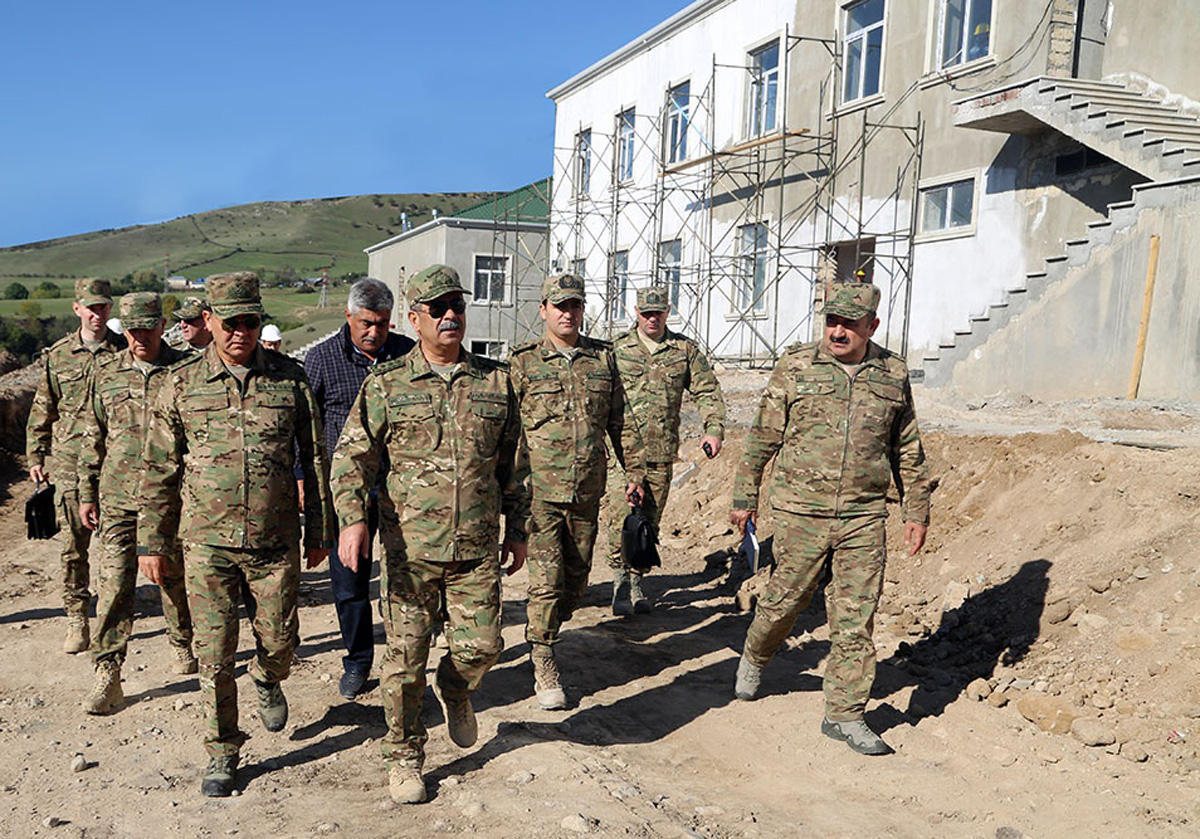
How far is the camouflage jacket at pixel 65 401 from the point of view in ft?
21.0

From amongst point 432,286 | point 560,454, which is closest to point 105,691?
point 560,454

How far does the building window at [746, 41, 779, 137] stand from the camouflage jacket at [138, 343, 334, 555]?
1753 centimetres

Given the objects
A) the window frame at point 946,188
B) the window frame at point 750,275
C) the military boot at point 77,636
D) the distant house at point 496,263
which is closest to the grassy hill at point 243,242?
the distant house at point 496,263

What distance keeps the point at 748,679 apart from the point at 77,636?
416 centimetres

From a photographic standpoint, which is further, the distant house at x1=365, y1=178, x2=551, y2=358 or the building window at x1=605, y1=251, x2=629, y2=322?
the distant house at x1=365, y1=178, x2=551, y2=358

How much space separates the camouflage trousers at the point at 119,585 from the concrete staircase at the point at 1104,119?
11.0 metres

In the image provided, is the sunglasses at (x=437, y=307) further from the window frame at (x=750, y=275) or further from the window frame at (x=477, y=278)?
the window frame at (x=477, y=278)

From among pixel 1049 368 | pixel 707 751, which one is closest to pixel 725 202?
pixel 1049 368

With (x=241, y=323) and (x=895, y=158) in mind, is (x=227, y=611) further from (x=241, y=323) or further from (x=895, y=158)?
(x=895, y=158)

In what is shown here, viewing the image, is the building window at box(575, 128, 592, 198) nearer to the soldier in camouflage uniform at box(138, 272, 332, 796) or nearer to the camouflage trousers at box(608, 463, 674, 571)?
the camouflage trousers at box(608, 463, 674, 571)

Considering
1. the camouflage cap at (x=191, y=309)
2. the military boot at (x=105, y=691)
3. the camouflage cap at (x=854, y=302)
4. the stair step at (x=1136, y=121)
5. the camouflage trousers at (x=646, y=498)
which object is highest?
the stair step at (x=1136, y=121)

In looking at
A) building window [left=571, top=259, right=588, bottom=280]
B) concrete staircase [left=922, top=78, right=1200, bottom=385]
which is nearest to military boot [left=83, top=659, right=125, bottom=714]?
concrete staircase [left=922, top=78, right=1200, bottom=385]

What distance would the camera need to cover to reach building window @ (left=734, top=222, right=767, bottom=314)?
2070cm

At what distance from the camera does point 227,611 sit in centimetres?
443
